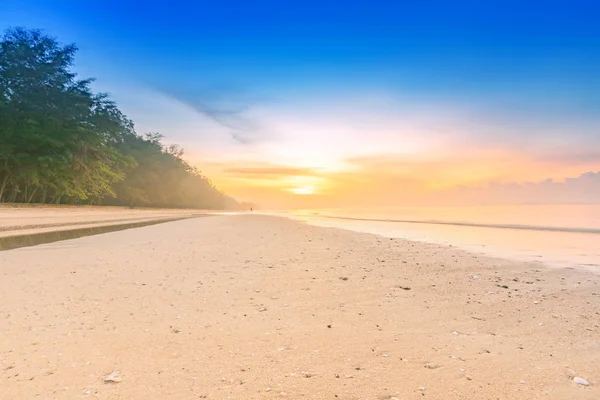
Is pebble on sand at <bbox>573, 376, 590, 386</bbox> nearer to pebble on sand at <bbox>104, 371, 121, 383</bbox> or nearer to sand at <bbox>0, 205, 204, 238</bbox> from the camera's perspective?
pebble on sand at <bbox>104, 371, 121, 383</bbox>

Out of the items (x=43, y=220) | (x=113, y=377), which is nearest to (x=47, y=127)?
(x=43, y=220)

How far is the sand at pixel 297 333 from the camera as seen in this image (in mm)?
2771

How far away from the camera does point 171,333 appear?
3.84 metres

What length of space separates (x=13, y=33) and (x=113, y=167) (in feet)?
77.2

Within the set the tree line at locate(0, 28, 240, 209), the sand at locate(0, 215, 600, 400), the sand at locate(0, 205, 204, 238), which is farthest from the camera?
the tree line at locate(0, 28, 240, 209)

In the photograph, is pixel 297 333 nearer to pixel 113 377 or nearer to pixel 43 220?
pixel 113 377

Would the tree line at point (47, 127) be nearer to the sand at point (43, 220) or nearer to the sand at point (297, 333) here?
the sand at point (43, 220)

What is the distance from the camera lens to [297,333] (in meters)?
3.87

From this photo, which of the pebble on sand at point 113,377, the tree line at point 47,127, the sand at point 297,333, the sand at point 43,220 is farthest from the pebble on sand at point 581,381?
the tree line at point 47,127

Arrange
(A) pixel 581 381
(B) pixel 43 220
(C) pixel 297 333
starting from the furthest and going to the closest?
(B) pixel 43 220 < (C) pixel 297 333 < (A) pixel 581 381

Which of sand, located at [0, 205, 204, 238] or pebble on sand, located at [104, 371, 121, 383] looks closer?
pebble on sand, located at [104, 371, 121, 383]

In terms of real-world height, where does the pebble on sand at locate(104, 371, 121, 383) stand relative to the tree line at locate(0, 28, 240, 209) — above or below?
below

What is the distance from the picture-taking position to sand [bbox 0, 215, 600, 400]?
2771 mm


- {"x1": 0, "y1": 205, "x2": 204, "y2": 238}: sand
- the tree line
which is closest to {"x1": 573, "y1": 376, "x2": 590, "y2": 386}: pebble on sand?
{"x1": 0, "y1": 205, "x2": 204, "y2": 238}: sand
